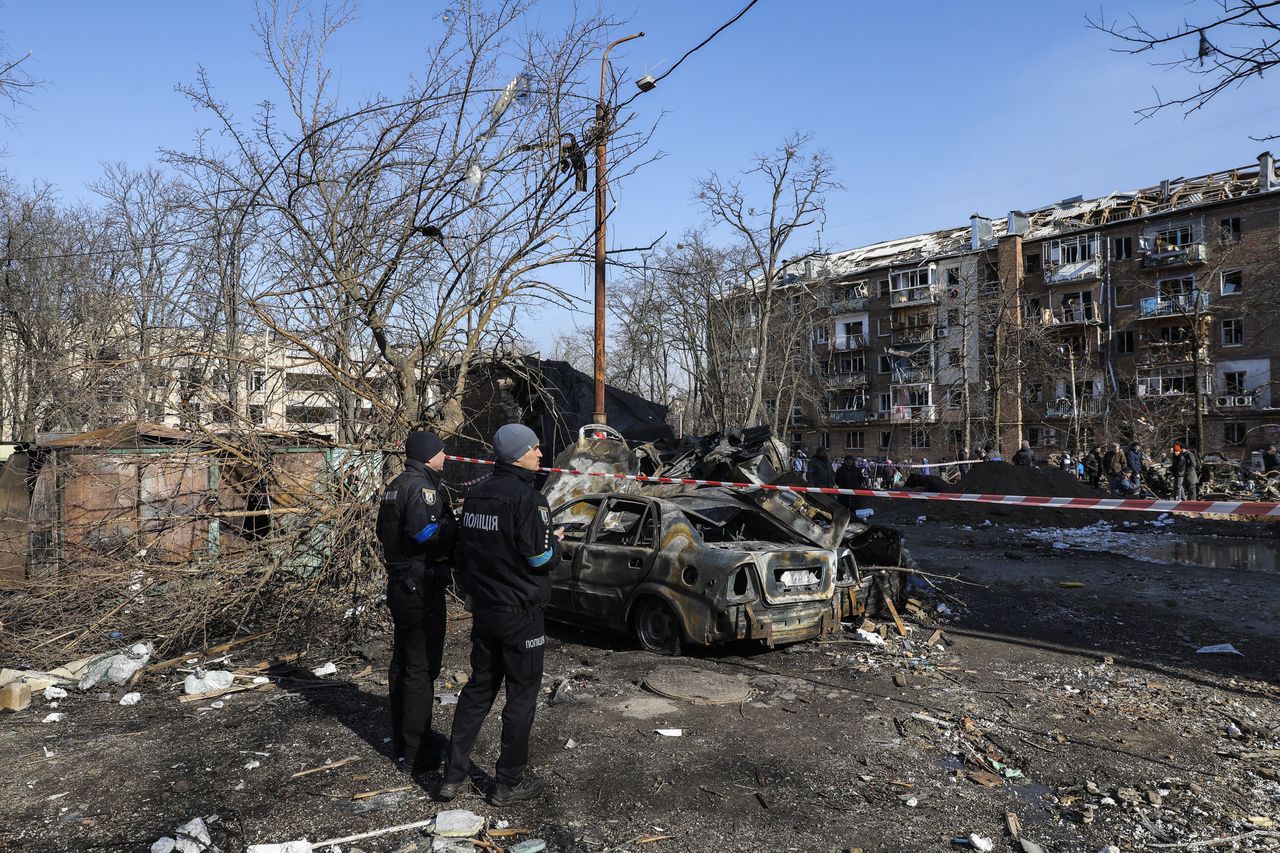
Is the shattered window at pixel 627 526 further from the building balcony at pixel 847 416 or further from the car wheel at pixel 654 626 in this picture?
the building balcony at pixel 847 416

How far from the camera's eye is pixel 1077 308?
46750 millimetres

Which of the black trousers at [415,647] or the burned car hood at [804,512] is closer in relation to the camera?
the black trousers at [415,647]

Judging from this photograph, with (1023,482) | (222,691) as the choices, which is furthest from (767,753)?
(1023,482)

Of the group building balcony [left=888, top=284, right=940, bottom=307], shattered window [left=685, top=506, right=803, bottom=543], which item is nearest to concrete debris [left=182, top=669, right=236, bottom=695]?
shattered window [left=685, top=506, right=803, bottom=543]

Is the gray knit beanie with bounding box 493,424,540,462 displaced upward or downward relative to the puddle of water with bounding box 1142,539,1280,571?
upward

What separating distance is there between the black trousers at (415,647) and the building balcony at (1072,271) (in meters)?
50.8

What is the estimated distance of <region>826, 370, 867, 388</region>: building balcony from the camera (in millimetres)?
55906

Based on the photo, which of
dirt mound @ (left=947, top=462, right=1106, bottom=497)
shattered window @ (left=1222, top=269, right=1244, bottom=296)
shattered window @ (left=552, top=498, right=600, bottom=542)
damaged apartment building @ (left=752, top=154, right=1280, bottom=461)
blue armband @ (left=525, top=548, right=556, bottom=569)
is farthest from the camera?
shattered window @ (left=1222, top=269, right=1244, bottom=296)

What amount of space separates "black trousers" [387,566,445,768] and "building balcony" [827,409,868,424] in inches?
2113

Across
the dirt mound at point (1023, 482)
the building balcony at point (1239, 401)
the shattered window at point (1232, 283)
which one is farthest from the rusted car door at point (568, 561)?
the shattered window at point (1232, 283)

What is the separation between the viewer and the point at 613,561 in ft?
23.4

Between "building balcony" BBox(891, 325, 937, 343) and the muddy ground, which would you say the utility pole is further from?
"building balcony" BBox(891, 325, 937, 343)

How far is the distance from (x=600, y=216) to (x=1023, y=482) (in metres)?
15.4

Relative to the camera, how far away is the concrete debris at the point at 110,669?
→ 6043 mm
